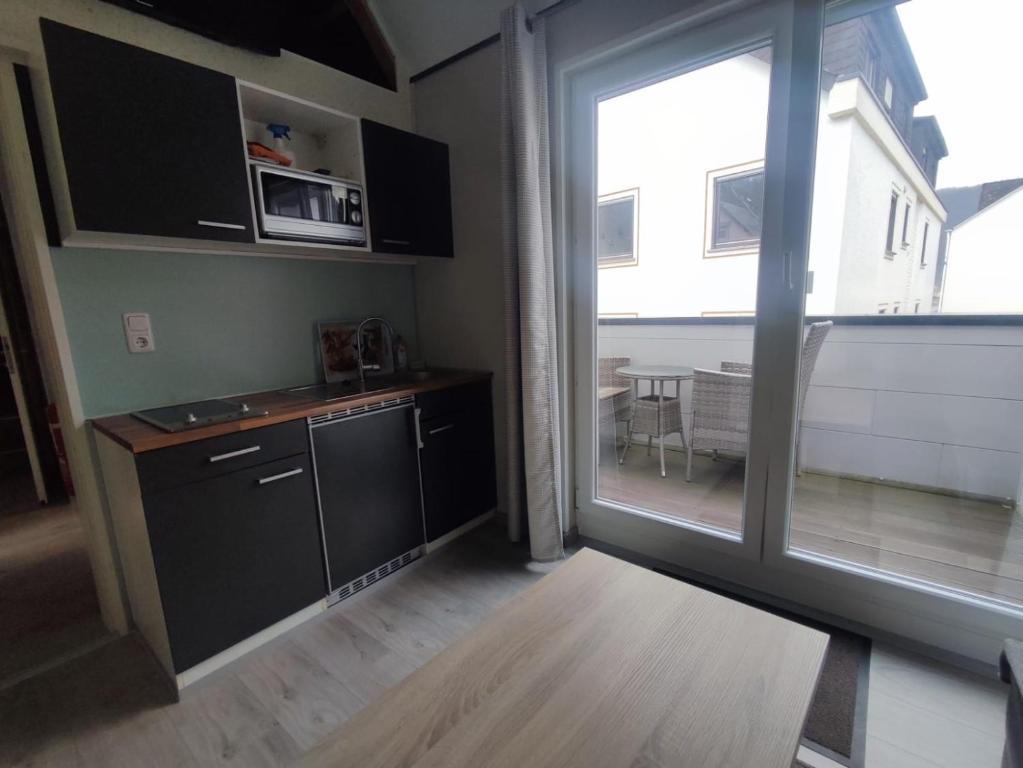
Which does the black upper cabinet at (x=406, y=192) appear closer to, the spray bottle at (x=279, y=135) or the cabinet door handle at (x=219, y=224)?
the spray bottle at (x=279, y=135)

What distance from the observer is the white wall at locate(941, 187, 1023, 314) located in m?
1.42

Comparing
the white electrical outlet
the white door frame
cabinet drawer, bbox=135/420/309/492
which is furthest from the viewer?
the white door frame

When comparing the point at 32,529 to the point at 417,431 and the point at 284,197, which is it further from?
the point at 284,197

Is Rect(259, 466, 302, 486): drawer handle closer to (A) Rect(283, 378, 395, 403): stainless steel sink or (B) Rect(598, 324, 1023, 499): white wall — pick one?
(A) Rect(283, 378, 395, 403): stainless steel sink

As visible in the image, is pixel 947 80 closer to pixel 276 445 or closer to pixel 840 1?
pixel 840 1

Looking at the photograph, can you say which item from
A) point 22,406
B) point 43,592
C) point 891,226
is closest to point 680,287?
point 891,226

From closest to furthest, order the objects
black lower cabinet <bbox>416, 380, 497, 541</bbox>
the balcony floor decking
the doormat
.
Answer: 1. the doormat
2. the balcony floor decking
3. black lower cabinet <bbox>416, 380, 497, 541</bbox>

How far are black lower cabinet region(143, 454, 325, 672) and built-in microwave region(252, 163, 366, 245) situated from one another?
2.93 ft

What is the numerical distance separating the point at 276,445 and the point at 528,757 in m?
1.28

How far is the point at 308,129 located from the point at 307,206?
1.77 ft

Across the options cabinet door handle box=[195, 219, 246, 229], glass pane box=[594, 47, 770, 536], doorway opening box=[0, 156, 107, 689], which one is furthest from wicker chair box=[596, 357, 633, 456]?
doorway opening box=[0, 156, 107, 689]

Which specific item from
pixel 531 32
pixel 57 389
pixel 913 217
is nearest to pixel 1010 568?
pixel 913 217

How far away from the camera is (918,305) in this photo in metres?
1.58

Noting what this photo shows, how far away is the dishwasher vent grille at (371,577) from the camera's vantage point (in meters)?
1.92
